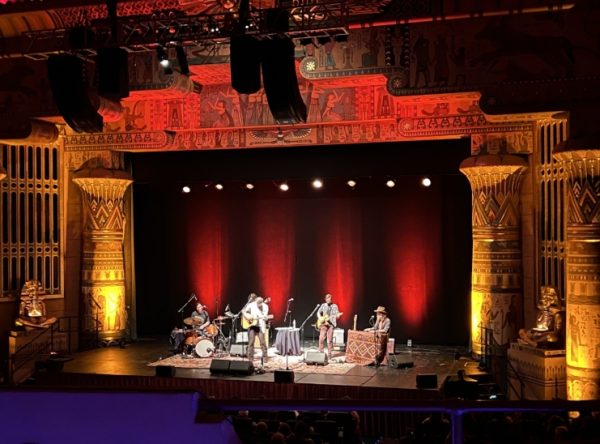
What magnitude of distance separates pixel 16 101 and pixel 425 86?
8.04 m

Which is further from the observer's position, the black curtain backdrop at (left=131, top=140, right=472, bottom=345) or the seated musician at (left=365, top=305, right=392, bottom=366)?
the black curtain backdrop at (left=131, top=140, right=472, bottom=345)

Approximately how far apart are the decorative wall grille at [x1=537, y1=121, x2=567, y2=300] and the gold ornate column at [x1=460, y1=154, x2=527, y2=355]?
491mm

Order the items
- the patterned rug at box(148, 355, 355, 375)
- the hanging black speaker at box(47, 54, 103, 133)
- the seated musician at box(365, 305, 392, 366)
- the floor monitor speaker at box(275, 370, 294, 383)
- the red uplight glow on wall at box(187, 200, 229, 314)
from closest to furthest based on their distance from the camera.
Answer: the hanging black speaker at box(47, 54, 103, 133) → the floor monitor speaker at box(275, 370, 294, 383) → the patterned rug at box(148, 355, 355, 375) → the seated musician at box(365, 305, 392, 366) → the red uplight glow on wall at box(187, 200, 229, 314)

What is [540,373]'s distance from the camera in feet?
39.9

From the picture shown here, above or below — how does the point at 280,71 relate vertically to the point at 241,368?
above

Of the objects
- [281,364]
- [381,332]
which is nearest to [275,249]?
[281,364]

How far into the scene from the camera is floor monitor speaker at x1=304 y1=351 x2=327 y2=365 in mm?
14211

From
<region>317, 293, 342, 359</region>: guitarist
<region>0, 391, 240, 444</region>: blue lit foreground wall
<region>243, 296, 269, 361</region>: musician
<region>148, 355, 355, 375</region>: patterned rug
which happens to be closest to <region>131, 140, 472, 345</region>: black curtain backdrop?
<region>317, 293, 342, 359</region>: guitarist

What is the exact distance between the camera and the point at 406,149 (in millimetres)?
16188

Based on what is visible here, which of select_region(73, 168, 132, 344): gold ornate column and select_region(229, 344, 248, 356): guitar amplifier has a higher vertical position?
select_region(73, 168, 132, 344): gold ornate column

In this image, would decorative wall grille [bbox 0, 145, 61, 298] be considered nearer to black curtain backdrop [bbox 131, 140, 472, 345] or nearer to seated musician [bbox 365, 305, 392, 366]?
black curtain backdrop [bbox 131, 140, 472, 345]

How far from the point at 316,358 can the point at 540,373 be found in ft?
13.9

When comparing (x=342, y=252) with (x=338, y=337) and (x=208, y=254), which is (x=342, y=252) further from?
(x=208, y=254)

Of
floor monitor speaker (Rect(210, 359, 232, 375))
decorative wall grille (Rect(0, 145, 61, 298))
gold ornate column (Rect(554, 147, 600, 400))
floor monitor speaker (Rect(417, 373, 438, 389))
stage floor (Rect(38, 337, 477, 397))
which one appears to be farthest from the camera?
decorative wall grille (Rect(0, 145, 61, 298))
